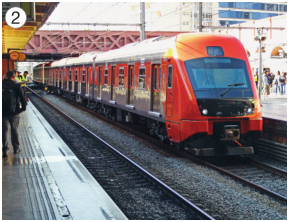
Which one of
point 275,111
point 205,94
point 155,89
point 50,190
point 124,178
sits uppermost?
point 155,89

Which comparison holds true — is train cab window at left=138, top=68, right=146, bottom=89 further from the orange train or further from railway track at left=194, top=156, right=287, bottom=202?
railway track at left=194, top=156, right=287, bottom=202

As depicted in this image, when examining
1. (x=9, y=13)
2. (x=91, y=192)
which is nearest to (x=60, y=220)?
(x=91, y=192)

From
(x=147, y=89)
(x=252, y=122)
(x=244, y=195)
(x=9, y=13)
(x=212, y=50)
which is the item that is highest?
(x=9, y=13)

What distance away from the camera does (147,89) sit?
1238 centimetres

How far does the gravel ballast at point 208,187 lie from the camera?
6579mm

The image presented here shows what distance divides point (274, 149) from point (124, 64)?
6312 millimetres

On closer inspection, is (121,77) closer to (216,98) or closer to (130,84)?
(130,84)

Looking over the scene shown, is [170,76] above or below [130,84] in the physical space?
above

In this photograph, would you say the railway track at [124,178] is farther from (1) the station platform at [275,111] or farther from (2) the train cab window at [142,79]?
(1) the station platform at [275,111]

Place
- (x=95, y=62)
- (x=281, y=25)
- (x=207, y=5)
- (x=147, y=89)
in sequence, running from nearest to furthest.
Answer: (x=147, y=89) → (x=95, y=62) → (x=281, y=25) → (x=207, y=5)

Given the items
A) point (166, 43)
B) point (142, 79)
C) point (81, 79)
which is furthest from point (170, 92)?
point (81, 79)

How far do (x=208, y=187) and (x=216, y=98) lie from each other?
8.44 feet

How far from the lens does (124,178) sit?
877 cm

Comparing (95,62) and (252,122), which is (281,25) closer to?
(95,62)
